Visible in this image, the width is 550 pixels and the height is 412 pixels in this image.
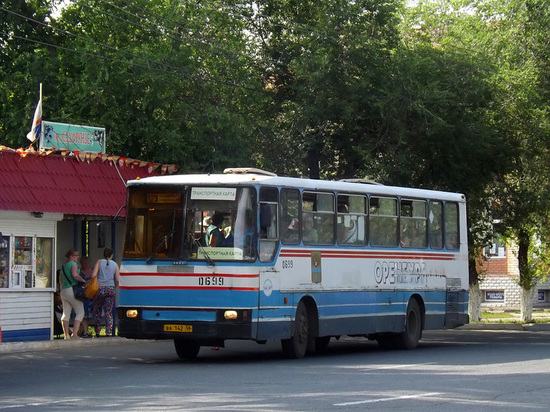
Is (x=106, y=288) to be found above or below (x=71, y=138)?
below

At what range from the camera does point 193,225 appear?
58.5 ft

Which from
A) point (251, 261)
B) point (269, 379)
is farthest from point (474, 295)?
point (269, 379)

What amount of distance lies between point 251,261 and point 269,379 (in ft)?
10.6

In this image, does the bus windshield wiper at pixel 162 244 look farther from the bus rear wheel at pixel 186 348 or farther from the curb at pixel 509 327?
the curb at pixel 509 327

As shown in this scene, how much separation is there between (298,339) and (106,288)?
5.91 m

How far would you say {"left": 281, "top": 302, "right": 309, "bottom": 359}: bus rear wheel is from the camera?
61.0 ft

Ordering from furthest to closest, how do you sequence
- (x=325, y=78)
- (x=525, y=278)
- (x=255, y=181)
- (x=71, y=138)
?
(x=525, y=278)
(x=325, y=78)
(x=71, y=138)
(x=255, y=181)

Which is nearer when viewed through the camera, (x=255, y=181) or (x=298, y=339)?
(x=255, y=181)

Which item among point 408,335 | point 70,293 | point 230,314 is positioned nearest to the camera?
point 230,314

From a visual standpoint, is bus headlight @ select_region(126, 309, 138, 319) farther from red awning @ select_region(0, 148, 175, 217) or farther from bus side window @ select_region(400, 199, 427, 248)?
bus side window @ select_region(400, 199, 427, 248)

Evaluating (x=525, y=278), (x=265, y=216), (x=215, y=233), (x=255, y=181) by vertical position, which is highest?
(x=255, y=181)

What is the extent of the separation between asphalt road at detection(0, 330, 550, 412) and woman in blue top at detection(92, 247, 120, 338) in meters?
0.75

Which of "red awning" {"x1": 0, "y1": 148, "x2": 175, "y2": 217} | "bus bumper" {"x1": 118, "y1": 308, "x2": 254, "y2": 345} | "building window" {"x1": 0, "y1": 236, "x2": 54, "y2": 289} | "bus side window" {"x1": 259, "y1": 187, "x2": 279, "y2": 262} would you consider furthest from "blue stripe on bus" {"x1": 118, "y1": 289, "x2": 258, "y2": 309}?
"building window" {"x1": 0, "y1": 236, "x2": 54, "y2": 289}

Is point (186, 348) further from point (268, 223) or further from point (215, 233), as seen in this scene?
point (268, 223)
